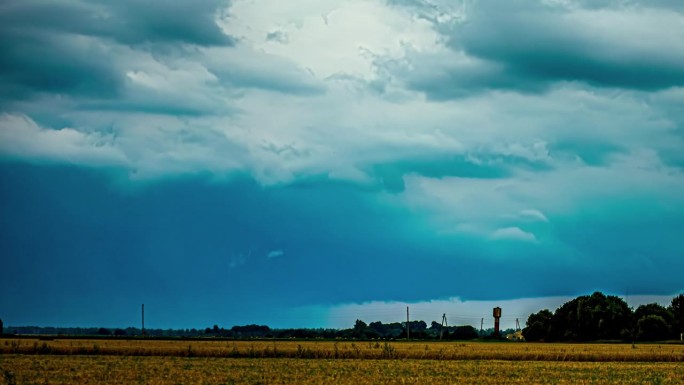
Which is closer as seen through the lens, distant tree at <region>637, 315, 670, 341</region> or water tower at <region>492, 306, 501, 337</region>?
distant tree at <region>637, 315, 670, 341</region>

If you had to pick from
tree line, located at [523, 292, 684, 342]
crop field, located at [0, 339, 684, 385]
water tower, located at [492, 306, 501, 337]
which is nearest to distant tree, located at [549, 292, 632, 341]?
tree line, located at [523, 292, 684, 342]

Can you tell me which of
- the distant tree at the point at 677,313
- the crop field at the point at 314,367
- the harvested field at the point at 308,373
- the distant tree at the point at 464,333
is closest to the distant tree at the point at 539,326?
the distant tree at the point at 464,333

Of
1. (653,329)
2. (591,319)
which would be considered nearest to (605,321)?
(591,319)

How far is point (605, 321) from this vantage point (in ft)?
493

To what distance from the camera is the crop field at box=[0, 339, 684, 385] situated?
45.6 m

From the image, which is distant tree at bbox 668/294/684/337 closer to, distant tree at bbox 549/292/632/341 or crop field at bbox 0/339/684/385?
distant tree at bbox 549/292/632/341

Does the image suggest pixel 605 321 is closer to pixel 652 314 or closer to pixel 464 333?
pixel 652 314

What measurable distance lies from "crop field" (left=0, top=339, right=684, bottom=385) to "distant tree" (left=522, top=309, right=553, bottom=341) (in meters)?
76.1

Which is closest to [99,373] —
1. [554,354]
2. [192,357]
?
[192,357]

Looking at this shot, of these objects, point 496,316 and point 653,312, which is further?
point 496,316

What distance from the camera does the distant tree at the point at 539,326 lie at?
156 metres

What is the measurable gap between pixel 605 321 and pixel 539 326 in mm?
12496

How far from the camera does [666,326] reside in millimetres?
146000

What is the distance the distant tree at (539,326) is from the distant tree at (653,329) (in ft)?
55.9
